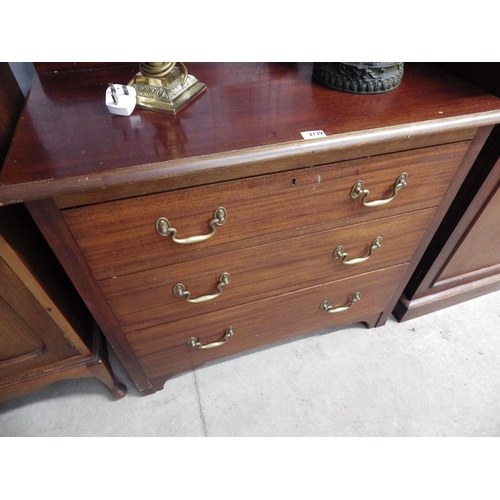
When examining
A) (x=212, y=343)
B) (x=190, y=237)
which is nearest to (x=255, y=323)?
(x=212, y=343)

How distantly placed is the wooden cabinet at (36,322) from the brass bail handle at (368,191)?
0.64 m

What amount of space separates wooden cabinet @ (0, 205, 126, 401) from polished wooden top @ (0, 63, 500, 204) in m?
0.17

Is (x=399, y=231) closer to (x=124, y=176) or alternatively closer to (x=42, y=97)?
(x=124, y=176)

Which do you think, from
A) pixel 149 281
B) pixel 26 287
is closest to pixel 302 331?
pixel 149 281

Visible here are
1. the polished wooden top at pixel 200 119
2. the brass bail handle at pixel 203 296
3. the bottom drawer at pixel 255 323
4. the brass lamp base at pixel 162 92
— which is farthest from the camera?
the bottom drawer at pixel 255 323

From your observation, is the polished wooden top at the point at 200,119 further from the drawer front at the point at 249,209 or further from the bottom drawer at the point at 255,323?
the bottom drawer at the point at 255,323

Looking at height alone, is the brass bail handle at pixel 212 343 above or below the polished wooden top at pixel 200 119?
Result: below

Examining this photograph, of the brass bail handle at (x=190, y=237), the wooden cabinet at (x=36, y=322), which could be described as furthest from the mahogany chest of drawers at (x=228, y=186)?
the wooden cabinet at (x=36, y=322)

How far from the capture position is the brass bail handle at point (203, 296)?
72 cm

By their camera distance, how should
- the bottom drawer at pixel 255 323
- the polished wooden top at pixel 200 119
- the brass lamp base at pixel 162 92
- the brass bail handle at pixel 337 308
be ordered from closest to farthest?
the polished wooden top at pixel 200 119
the brass lamp base at pixel 162 92
the bottom drawer at pixel 255 323
the brass bail handle at pixel 337 308

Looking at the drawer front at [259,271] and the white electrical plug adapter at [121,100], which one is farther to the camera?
the drawer front at [259,271]

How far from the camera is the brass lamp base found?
2.00 ft

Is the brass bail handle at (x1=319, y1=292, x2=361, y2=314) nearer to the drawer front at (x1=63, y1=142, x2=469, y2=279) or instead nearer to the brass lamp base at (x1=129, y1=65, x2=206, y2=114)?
the drawer front at (x1=63, y1=142, x2=469, y2=279)

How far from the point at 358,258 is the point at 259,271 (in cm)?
25
